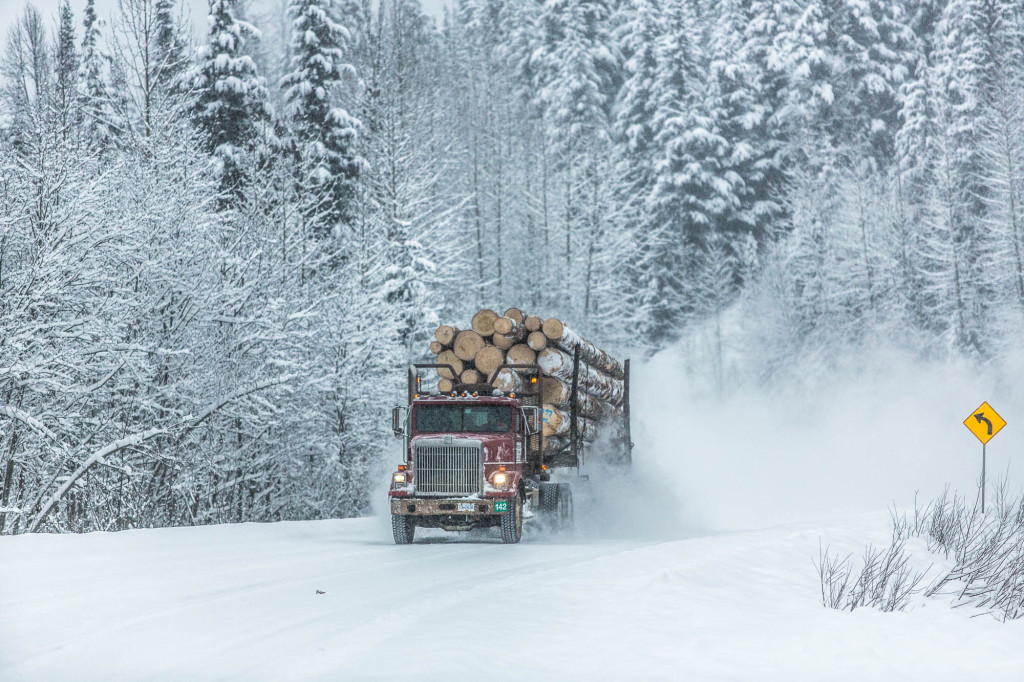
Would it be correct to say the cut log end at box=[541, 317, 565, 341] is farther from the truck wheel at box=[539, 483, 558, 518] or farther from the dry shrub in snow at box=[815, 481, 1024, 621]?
the dry shrub in snow at box=[815, 481, 1024, 621]

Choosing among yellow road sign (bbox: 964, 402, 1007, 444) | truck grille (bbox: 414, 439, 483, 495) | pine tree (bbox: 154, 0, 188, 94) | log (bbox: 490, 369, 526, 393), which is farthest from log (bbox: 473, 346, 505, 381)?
yellow road sign (bbox: 964, 402, 1007, 444)

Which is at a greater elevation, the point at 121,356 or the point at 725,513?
the point at 121,356

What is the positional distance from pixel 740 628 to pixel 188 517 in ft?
51.2

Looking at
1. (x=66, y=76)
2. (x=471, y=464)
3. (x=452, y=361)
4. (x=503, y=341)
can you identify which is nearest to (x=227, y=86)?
(x=66, y=76)

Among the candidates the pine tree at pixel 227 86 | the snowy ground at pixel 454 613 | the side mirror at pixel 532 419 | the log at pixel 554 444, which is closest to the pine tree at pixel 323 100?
the pine tree at pixel 227 86

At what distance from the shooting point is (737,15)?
69750 millimetres

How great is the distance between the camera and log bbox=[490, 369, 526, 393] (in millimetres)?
18438

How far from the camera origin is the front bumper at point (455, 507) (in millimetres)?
15859

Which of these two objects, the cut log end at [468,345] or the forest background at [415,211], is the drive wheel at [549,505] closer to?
the cut log end at [468,345]

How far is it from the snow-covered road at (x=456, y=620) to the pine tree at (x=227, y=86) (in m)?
24.0

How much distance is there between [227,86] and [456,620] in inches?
1163

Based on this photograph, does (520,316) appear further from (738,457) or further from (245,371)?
(738,457)

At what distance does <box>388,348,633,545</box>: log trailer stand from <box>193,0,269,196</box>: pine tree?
20.2 metres

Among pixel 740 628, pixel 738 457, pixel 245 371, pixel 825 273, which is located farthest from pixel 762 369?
pixel 740 628
